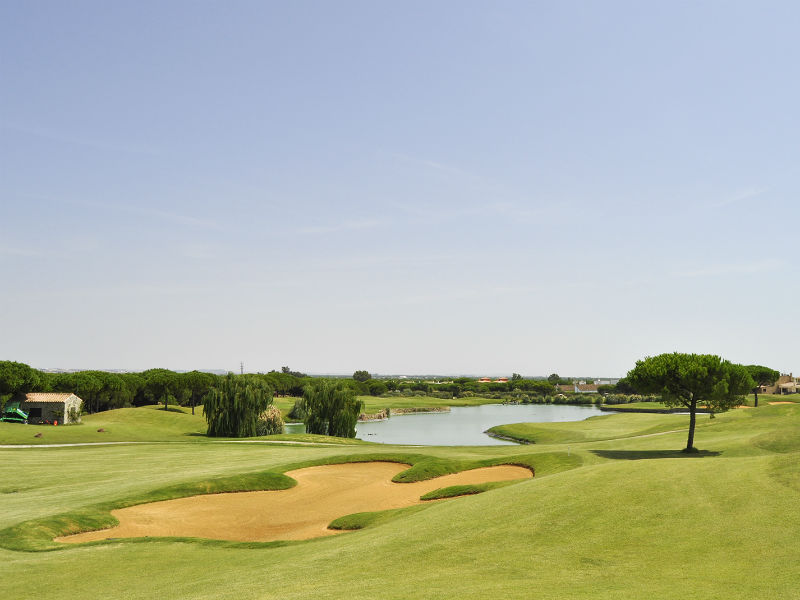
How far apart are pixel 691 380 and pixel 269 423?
54745 mm

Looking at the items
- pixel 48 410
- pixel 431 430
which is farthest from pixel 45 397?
pixel 431 430

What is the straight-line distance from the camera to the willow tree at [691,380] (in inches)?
1601

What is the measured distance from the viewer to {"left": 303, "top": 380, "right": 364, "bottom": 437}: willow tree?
249 ft

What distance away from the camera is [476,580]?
44.3 ft

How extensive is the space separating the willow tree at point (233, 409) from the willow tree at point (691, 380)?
4681cm

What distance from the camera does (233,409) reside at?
7119 cm

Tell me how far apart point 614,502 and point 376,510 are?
1341cm

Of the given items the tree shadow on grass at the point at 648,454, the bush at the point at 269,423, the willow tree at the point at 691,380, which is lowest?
the bush at the point at 269,423

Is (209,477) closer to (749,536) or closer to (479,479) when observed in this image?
(479,479)

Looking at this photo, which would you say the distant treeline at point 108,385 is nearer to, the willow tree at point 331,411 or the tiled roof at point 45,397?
the tiled roof at point 45,397

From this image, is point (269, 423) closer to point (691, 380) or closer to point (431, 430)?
point (431, 430)

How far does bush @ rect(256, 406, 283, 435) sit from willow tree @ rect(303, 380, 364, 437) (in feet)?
14.6

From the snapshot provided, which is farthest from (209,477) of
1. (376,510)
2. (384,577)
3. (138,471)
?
(384,577)

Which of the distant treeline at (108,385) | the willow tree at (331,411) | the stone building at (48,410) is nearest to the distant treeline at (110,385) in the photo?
the distant treeline at (108,385)
